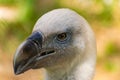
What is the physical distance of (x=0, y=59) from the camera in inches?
194

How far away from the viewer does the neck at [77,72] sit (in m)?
2.65

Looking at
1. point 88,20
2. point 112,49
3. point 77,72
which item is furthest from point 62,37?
point 88,20

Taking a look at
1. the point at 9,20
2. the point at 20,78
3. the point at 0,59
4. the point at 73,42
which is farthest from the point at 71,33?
the point at 9,20

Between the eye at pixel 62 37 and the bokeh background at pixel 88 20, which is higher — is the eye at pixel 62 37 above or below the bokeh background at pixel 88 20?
below

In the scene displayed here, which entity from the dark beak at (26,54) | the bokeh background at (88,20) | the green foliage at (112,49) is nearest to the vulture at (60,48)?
the dark beak at (26,54)

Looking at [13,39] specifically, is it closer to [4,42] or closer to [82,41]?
[4,42]

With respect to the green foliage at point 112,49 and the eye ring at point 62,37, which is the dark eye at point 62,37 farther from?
the green foliage at point 112,49

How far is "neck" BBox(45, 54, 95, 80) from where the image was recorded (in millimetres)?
2646

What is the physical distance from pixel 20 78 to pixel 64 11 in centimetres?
207

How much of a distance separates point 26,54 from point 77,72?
0.34 m

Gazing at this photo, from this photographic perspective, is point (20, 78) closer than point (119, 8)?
Yes

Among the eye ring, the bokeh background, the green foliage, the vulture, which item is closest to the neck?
the vulture

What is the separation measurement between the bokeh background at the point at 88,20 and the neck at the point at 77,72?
2121 millimetres

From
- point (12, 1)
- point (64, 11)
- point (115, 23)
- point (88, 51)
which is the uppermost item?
point (12, 1)
